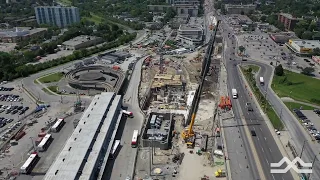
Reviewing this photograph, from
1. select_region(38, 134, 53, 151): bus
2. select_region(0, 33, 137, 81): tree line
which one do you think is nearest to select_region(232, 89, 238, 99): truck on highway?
select_region(38, 134, 53, 151): bus

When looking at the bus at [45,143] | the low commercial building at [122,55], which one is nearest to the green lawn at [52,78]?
the low commercial building at [122,55]

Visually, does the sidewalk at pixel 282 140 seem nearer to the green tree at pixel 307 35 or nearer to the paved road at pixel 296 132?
the paved road at pixel 296 132

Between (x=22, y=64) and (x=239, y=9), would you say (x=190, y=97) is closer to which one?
(x=22, y=64)

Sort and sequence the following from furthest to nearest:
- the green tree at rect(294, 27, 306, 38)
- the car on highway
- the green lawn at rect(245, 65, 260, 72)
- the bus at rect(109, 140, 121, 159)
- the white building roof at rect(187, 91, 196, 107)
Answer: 1. the green tree at rect(294, 27, 306, 38)
2. the green lawn at rect(245, 65, 260, 72)
3. the white building roof at rect(187, 91, 196, 107)
4. the car on highway
5. the bus at rect(109, 140, 121, 159)

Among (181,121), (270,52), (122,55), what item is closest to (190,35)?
(270,52)

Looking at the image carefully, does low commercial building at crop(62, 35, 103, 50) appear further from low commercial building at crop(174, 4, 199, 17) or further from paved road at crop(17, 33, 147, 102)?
low commercial building at crop(174, 4, 199, 17)

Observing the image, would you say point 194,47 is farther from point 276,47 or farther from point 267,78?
point 267,78

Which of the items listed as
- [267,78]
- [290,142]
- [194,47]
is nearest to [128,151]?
[290,142]
